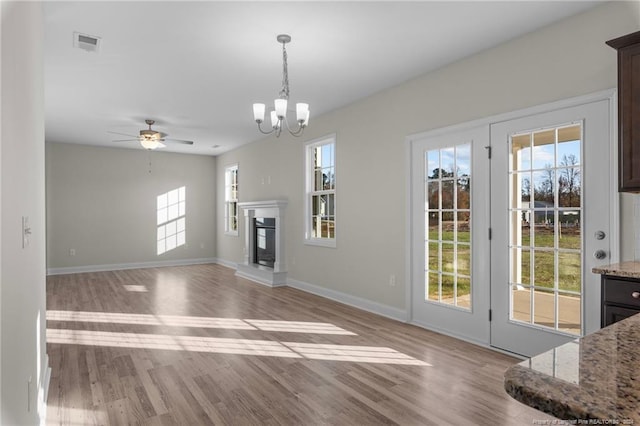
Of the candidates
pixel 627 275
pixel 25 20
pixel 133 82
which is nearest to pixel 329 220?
pixel 133 82

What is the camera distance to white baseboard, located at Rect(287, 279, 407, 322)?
4.58 m

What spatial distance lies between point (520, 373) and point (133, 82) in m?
4.93

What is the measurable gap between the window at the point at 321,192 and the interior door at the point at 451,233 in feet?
5.60

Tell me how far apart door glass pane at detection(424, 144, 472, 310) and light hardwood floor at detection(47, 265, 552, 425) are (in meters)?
0.51

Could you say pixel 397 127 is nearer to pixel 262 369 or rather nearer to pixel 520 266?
pixel 520 266

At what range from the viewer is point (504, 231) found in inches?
138

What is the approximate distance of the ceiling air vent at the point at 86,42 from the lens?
330 cm

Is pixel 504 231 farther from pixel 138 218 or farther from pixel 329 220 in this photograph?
pixel 138 218

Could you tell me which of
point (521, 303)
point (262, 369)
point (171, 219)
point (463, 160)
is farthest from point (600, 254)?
point (171, 219)

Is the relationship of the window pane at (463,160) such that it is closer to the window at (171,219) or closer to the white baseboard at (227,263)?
the white baseboard at (227,263)

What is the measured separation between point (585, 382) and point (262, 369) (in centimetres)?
283

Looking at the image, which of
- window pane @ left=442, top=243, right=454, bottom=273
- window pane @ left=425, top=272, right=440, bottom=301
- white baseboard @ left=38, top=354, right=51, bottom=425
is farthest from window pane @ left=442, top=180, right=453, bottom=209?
white baseboard @ left=38, top=354, right=51, bottom=425

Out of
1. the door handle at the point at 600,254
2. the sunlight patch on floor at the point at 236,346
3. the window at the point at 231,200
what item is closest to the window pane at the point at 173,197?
the window at the point at 231,200

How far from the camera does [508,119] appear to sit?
3467 millimetres
